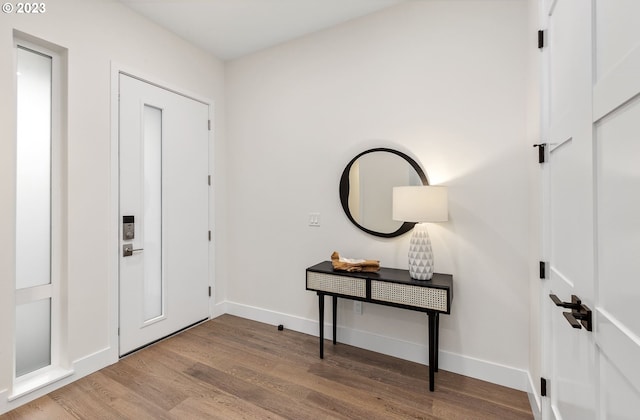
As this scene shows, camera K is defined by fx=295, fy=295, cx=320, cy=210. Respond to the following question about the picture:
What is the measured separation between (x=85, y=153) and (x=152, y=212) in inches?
27.7

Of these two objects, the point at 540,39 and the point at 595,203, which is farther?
the point at 540,39

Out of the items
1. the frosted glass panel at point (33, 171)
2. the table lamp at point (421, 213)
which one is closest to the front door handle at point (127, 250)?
the frosted glass panel at point (33, 171)

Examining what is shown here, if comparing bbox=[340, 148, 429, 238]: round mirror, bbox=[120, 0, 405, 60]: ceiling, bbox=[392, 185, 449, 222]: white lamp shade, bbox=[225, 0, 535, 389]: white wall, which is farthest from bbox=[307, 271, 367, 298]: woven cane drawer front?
bbox=[120, 0, 405, 60]: ceiling

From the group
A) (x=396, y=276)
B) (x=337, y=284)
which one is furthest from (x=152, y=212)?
(x=396, y=276)

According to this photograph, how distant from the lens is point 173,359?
2438mm

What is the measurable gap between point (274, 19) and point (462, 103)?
1.81 m

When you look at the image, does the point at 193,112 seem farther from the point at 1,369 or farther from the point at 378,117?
the point at 1,369

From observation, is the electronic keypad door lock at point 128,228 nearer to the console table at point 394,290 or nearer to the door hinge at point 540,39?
the console table at point 394,290

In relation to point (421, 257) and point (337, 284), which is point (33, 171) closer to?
point (337, 284)

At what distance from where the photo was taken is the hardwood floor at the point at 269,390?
1.82 metres

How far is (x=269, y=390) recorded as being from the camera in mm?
2039

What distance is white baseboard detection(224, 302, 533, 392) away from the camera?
6.79 feet

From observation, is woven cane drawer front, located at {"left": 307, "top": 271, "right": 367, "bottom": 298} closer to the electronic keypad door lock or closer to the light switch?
the light switch

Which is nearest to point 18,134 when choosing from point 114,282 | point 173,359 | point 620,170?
point 114,282
